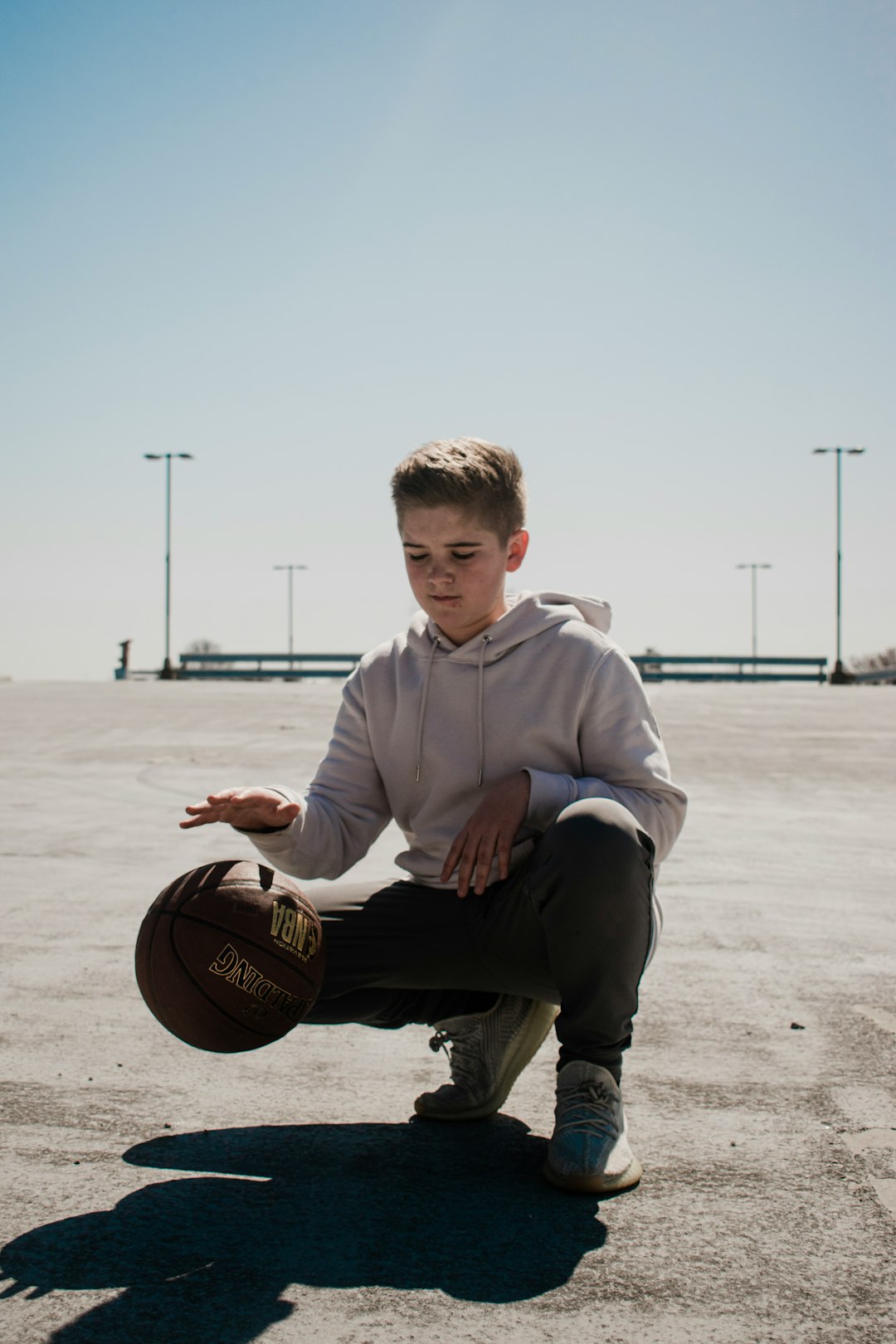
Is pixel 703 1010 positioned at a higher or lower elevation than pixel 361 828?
lower

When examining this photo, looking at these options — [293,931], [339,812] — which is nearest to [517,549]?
[339,812]

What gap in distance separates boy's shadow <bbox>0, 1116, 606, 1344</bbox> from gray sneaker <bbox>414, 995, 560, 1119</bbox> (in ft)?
0.46

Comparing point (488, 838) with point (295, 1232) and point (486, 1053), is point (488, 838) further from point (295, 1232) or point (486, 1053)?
point (295, 1232)

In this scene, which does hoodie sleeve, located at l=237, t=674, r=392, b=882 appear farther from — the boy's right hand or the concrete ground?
the concrete ground

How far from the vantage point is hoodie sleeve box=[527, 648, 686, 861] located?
279cm

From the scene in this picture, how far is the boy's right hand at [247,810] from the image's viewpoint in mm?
2758

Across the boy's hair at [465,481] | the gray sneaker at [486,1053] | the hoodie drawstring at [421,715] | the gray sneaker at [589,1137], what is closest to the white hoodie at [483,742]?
the hoodie drawstring at [421,715]

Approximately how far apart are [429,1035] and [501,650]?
4.40 feet

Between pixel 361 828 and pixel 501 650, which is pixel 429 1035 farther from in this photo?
pixel 501 650

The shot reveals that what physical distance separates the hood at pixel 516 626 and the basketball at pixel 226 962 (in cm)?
80

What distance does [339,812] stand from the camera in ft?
10.4

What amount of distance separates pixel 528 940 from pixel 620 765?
47 centimetres

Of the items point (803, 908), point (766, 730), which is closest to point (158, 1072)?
point (803, 908)

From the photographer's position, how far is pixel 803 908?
5395 millimetres
